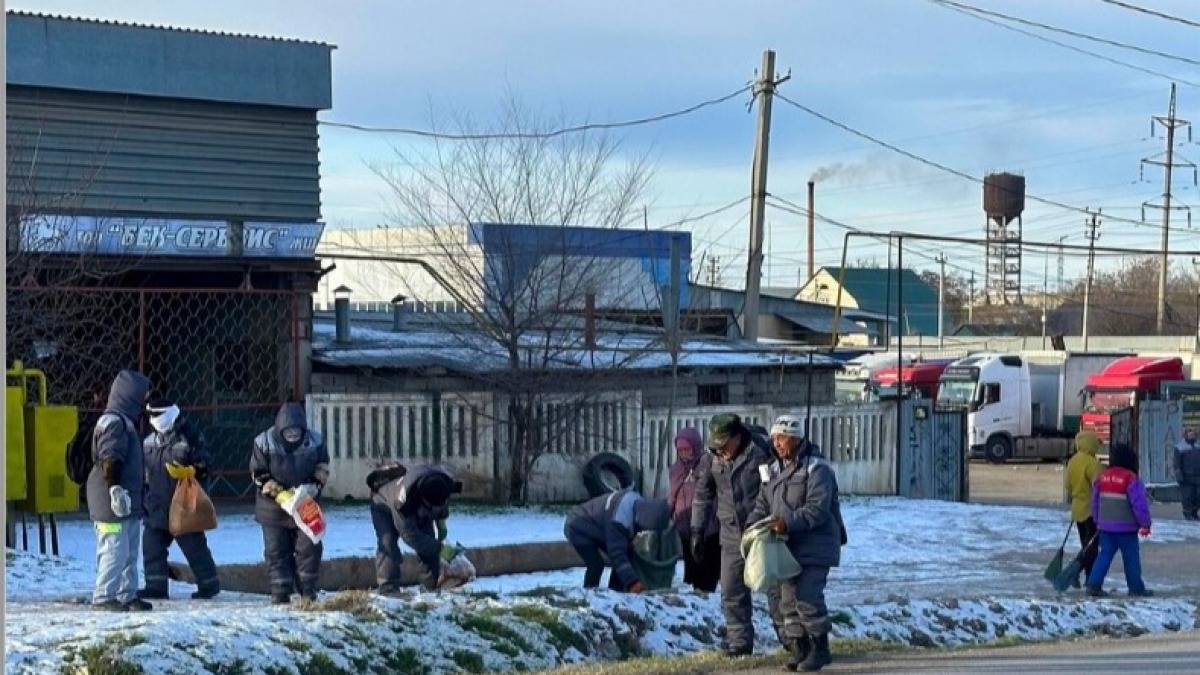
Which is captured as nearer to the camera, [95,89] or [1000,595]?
[1000,595]

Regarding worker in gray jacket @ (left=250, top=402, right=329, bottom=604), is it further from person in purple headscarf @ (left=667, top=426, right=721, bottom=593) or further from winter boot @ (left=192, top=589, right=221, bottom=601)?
person in purple headscarf @ (left=667, top=426, right=721, bottom=593)

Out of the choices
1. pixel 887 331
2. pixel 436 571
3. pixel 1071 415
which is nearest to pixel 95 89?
pixel 436 571

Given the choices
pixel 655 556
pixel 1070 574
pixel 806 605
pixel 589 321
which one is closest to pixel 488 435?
pixel 589 321

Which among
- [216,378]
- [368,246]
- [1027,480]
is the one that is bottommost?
[1027,480]

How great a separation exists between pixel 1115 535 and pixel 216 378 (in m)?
12.2

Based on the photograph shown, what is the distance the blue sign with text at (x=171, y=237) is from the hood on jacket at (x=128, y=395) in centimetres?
748

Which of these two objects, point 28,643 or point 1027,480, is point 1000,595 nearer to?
point 28,643

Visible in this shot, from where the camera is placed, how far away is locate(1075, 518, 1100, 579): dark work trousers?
53.1 ft

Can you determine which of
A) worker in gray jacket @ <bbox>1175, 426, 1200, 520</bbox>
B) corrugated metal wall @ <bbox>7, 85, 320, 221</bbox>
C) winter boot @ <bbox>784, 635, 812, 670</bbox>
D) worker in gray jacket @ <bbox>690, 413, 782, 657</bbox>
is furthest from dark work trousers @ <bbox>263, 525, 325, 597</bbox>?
worker in gray jacket @ <bbox>1175, 426, 1200, 520</bbox>

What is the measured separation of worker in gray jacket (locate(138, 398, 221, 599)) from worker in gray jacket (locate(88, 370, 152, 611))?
0.45 m

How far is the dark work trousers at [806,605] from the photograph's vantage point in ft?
32.4

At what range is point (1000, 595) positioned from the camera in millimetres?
16047

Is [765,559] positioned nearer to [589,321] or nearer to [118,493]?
[118,493]

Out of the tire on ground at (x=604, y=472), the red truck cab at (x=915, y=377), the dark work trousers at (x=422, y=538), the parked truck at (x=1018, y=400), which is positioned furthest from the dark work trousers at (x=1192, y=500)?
the red truck cab at (x=915, y=377)
